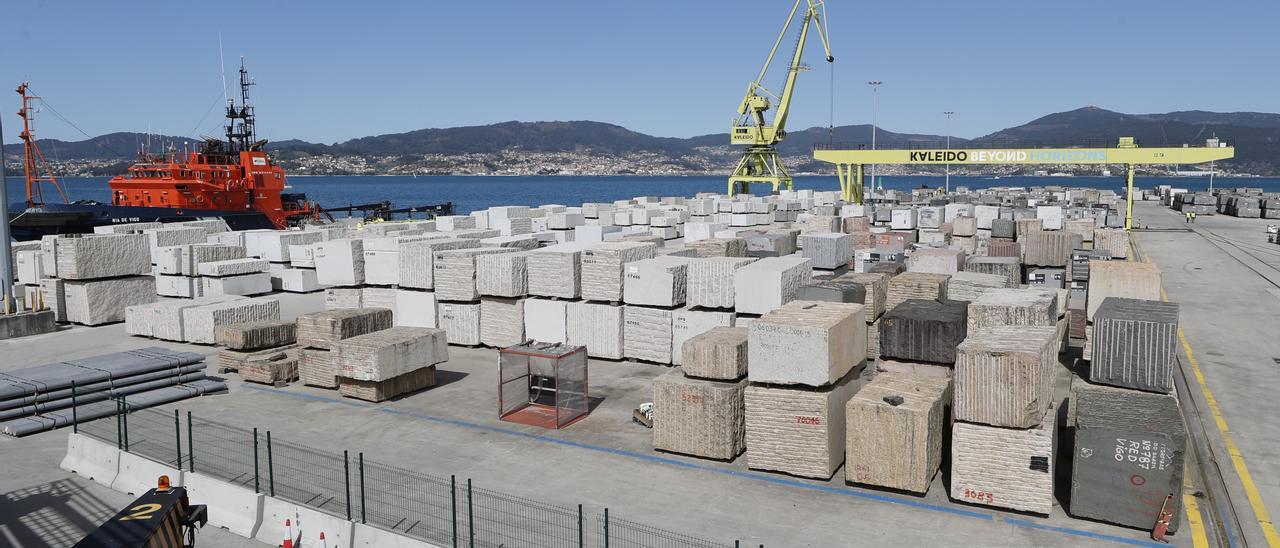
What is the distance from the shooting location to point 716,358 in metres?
14.0

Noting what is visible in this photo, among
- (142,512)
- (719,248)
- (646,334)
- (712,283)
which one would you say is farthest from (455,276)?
(142,512)

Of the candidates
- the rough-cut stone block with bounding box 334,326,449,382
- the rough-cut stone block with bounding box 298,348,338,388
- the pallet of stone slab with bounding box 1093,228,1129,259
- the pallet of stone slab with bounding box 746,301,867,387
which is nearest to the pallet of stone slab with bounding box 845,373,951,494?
the pallet of stone slab with bounding box 746,301,867,387

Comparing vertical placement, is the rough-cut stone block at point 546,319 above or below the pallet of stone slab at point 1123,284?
below

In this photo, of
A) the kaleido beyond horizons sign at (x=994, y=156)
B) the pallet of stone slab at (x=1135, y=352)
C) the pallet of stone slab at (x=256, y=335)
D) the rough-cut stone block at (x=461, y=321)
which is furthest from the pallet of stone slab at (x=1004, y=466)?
the kaleido beyond horizons sign at (x=994, y=156)

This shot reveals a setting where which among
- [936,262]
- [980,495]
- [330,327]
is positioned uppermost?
[936,262]

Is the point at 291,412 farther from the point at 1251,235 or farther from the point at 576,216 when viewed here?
the point at 1251,235

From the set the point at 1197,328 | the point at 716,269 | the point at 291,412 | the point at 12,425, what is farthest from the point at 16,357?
the point at 1197,328

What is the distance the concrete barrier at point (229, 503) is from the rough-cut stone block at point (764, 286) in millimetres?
11114

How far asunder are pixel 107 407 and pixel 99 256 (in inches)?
466

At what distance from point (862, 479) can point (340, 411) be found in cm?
1007

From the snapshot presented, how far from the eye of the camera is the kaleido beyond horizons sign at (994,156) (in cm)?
5150

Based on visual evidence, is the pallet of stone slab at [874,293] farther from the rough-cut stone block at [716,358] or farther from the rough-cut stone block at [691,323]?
the rough-cut stone block at [716,358]

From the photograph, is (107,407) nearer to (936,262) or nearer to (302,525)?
(302,525)

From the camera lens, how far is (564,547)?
10297mm
